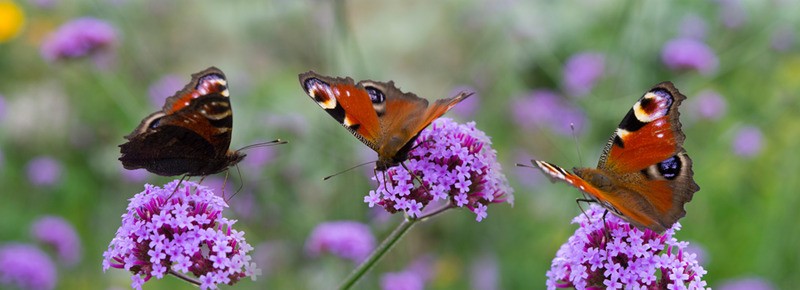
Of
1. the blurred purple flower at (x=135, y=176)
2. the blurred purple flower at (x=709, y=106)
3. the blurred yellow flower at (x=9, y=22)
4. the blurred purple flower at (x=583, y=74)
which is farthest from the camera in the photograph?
the blurred yellow flower at (x=9, y=22)

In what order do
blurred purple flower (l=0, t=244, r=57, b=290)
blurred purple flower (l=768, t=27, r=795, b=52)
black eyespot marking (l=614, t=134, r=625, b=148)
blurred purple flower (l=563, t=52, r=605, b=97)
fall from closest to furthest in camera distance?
black eyespot marking (l=614, t=134, r=625, b=148), blurred purple flower (l=0, t=244, r=57, b=290), blurred purple flower (l=768, t=27, r=795, b=52), blurred purple flower (l=563, t=52, r=605, b=97)

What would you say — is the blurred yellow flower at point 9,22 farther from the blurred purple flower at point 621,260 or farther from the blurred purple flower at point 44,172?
the blurred purple flower at point 621,260

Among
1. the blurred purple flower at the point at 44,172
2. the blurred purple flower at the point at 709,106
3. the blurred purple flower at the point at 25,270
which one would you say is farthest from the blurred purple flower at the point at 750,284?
the blurred purple flower at the point at 44,172

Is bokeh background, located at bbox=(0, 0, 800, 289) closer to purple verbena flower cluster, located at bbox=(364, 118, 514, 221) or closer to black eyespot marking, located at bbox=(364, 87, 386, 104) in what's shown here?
black eyespot marking, located at bbox=(364, 87, 386, 104)

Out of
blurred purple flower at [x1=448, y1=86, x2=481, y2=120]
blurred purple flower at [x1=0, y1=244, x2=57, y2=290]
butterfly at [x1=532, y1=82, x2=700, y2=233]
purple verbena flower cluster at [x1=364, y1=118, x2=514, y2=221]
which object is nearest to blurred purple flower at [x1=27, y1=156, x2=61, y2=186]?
blurred purple flower at [x1=0, y1=244, x2=57, y2=290]

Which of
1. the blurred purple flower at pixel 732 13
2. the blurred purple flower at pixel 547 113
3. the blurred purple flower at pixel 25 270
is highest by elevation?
the blurred purple flower at pixel 732 13

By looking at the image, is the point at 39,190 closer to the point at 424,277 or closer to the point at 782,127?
the point at 424,277
